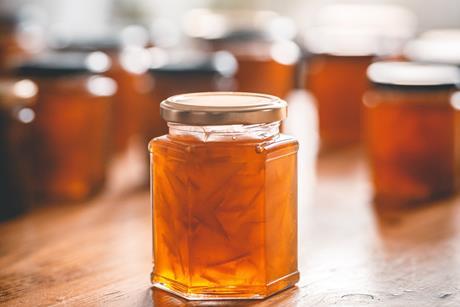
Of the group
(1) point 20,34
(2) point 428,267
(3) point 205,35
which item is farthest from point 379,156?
(1) point 20,34

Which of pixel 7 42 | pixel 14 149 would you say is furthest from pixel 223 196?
pixel 7 42

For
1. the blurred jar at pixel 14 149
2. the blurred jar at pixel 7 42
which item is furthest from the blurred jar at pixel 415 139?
the blurred jar at pixel 7 42

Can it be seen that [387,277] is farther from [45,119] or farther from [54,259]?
[45,119]

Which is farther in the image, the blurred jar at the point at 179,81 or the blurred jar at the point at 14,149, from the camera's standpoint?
the blurred jar at the point at 179,81

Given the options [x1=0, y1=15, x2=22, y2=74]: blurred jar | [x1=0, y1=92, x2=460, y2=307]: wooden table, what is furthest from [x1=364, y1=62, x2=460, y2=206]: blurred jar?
[x1=0, y1=15, x2=22, y2=74]: blurred jar

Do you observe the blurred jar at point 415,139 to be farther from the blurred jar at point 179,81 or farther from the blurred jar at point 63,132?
the blurred jar at point 63,132
